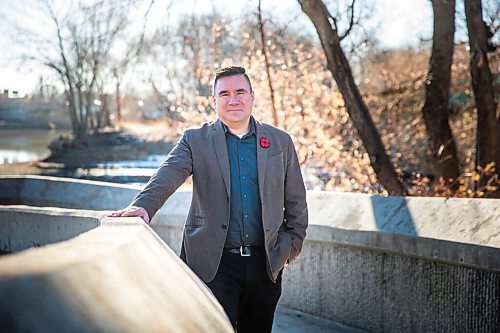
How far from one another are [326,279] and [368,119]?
364 centimetres

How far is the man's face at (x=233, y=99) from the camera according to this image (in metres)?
2.81

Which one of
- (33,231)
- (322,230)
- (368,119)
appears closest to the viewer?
(322,230)

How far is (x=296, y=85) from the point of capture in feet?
40.3

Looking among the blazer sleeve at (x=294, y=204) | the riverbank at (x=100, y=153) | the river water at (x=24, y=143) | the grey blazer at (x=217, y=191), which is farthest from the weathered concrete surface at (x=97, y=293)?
the river water at (x=24, y=143)

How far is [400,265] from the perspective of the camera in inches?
155

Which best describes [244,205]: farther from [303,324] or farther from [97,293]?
[303,324]

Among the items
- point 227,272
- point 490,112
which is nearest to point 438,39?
point 490,112

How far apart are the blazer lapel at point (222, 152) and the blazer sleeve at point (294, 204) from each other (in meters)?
0.33

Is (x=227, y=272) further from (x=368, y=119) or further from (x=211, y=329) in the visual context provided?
(x=368, y=119)

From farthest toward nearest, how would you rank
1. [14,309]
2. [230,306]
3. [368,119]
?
[368,119]
[230,306]
[14,309]

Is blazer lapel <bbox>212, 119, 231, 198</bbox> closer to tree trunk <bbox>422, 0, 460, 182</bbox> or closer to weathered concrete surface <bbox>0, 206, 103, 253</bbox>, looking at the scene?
weathered concrete surface <bbox>0, 206, 103, 253</bbox>

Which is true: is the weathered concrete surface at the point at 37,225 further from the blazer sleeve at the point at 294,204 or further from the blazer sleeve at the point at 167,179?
the blazer sleeve at the point at 294,204

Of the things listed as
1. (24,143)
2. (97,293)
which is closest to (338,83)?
(97,293)

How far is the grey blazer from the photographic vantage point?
2746 mm
